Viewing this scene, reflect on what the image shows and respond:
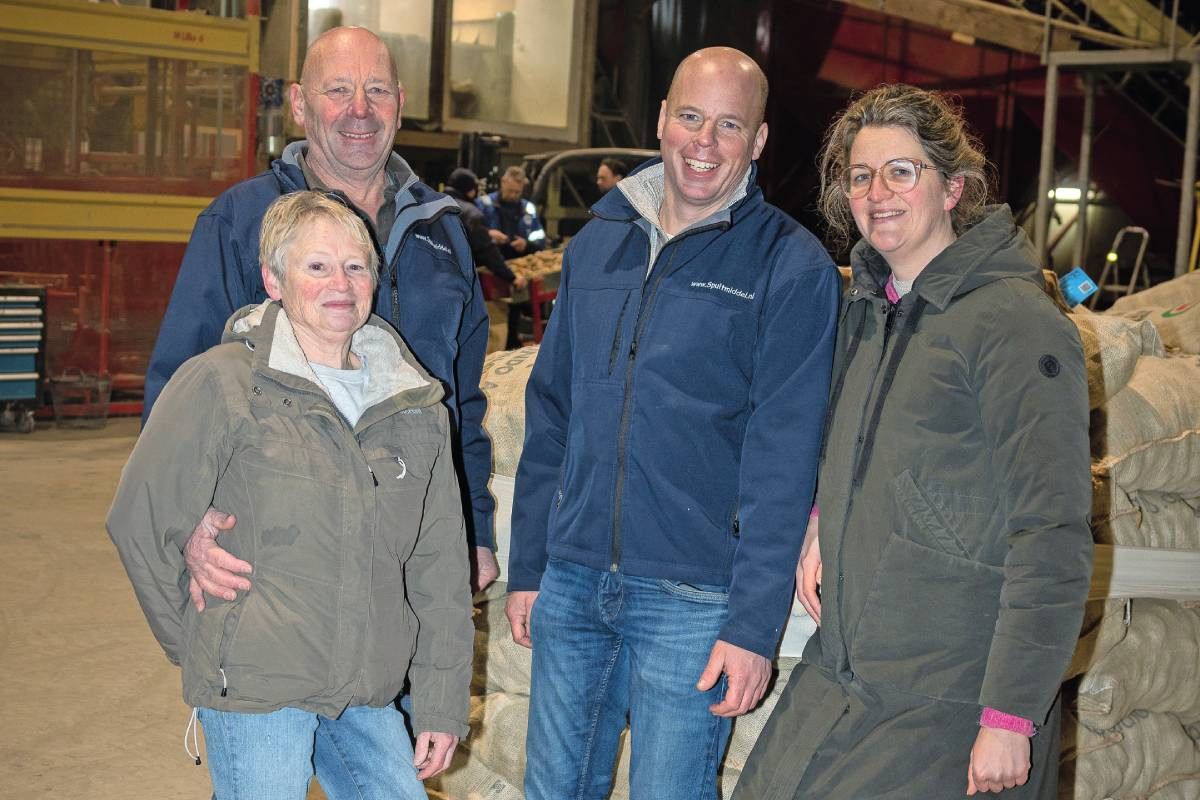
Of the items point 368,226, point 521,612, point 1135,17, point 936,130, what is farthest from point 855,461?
point 1135,17

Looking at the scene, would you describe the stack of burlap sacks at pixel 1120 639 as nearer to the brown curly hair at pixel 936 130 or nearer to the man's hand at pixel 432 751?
the man's hand at pixel 432 751

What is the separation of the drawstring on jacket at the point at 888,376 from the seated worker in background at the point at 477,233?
24.0 feet

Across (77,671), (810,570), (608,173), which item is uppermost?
(608,173)

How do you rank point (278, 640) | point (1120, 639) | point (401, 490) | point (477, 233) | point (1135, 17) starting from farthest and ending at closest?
point (1135, 17) < point (477, 233) < point (1120, 639) < point (401, 490) < point (278, 640)

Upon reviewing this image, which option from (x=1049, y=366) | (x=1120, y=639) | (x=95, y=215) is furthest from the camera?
(x=95, y=215)

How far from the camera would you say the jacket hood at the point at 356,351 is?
192cm

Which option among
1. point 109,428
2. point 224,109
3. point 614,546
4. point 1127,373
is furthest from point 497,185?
point 614,546

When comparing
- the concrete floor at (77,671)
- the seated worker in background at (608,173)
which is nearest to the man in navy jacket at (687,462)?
the concrete floor at (77,671)

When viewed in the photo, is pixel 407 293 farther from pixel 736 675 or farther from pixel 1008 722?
pixel 1008 722

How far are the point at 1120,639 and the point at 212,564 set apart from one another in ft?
6.84

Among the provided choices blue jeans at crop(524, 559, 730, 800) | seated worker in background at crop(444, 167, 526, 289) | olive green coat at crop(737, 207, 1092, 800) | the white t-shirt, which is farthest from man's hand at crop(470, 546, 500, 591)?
seated worker in background at crop(444, 167, 526, 289)

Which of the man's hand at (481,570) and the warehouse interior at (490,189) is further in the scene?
the warehouse interior at (490,189)

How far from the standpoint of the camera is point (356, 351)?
81.9 inches

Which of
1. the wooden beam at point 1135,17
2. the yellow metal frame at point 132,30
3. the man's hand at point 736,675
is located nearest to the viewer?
the man's hand at point 736,675
